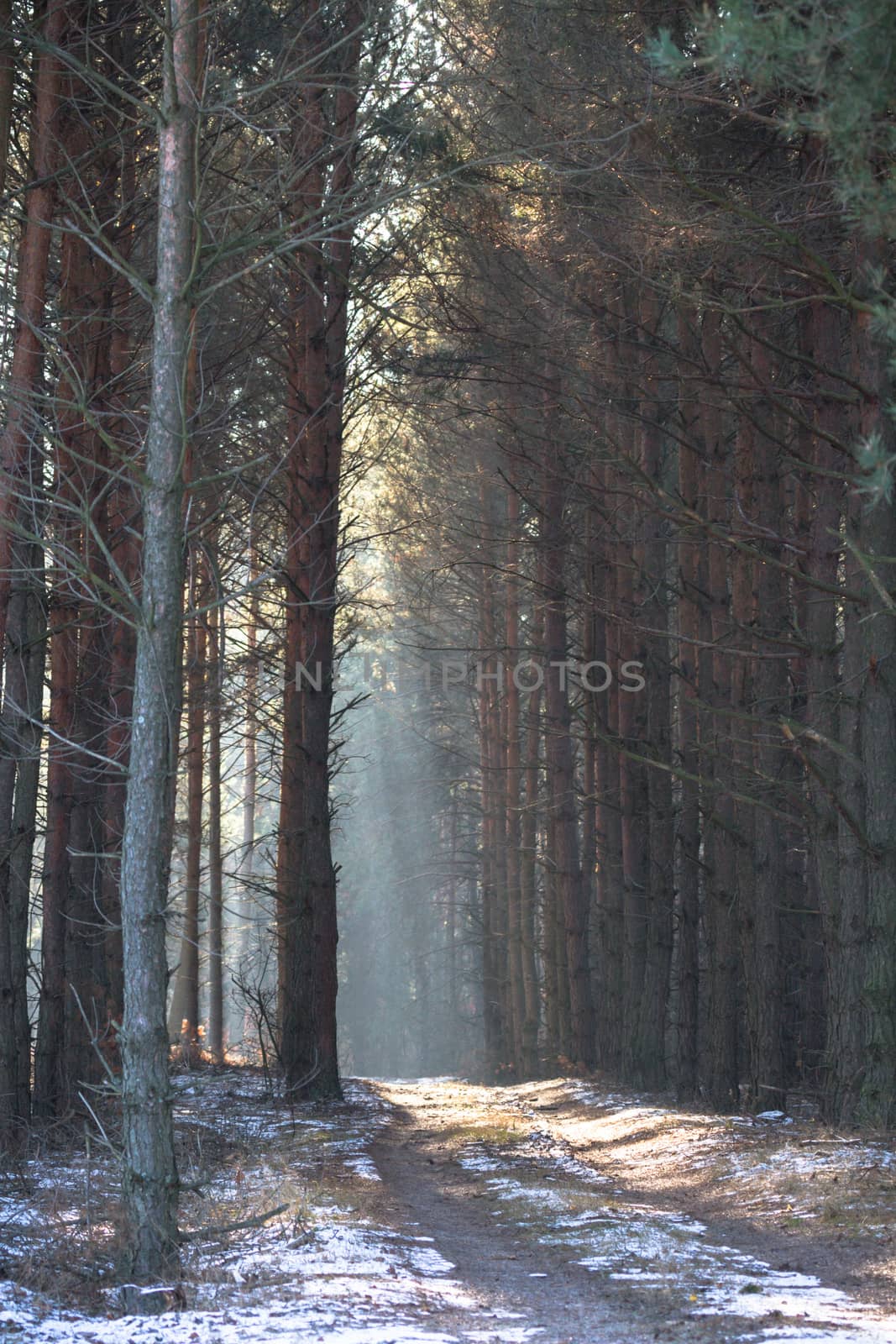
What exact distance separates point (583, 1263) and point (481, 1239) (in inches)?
38.6

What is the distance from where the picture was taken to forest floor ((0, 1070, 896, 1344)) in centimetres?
474

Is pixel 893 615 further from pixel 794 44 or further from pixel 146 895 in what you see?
pixel 146 895

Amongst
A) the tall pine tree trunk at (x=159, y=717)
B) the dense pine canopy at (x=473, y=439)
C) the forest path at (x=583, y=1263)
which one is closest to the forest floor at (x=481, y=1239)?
the forest path at (x=583, y=1263)

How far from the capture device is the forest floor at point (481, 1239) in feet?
15.6

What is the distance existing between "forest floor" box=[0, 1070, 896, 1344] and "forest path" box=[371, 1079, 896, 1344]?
2cm

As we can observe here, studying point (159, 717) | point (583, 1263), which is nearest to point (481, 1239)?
point (583, 1263)

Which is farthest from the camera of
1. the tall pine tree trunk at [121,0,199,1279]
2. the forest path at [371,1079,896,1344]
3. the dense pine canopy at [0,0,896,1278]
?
the dense pine canopy at [0,0,896,1278]

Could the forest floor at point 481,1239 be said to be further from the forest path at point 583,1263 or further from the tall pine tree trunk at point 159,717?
the tall pine tree trunk at point 159,717

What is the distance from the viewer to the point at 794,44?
178 inches

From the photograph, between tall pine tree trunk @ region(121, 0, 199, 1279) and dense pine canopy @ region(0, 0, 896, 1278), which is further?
dense pine canopy @ region(0, 0, 896, 1278)

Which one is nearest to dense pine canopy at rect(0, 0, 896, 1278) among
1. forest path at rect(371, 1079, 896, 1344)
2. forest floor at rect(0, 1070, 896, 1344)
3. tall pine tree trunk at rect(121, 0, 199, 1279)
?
tall pine tree trunk at rect(121, 0, 199, 1279)

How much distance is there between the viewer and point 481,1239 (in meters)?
6.94

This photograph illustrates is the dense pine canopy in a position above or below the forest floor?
above

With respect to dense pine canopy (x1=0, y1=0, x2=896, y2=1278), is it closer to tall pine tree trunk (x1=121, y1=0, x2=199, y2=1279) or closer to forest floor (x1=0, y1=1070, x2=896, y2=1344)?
tall pine tree trunk (x1=121, y1=0, x2=199, y2=1279)
